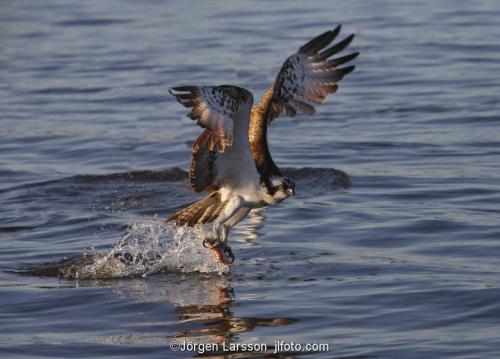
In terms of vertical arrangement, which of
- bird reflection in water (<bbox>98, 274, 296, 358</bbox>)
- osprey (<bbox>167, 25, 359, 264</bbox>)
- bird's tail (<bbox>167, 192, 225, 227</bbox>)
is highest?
osprey (<bbox>167, 25, 359, 264</bbox>)

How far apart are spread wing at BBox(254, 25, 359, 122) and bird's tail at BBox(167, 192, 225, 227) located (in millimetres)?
850

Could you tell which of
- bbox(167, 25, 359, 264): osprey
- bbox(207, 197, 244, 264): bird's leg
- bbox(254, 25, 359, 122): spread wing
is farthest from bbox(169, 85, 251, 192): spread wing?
bbox(254, 25, 359, 122): spread wing

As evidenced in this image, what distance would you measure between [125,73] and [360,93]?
12.8ft

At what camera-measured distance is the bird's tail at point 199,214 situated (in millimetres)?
9664

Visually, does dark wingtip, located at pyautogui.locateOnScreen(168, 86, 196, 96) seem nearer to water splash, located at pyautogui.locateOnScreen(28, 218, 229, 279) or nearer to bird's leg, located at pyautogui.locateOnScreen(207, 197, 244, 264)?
bird's leg, located at pyautogui.locateOnScreen(207, 197, 244, 264)

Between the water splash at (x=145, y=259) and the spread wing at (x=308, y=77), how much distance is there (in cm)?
120

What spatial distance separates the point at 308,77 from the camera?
10109 mm

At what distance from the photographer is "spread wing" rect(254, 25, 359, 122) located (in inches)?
393

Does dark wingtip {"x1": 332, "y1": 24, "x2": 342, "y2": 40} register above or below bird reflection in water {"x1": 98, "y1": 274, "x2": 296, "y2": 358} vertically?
above

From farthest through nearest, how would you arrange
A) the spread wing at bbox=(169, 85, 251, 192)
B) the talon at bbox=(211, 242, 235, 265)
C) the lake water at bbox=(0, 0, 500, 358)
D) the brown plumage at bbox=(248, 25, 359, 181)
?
the brown plumage at bbox=(248, 25, 359, 181)
the talon at bbox=(211, 242, 235, 265)
the spread wing at bbox=(169, 85, 251, 192)
the lake water at bbox=(0, 0, 500, 358)

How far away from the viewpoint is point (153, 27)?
874 inches

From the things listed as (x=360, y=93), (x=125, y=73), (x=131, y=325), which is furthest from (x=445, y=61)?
(x=131, y=325)

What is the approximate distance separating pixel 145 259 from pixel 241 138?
59.6 inches

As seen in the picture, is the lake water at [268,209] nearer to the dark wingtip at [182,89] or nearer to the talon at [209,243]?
the talon at [209,243]
